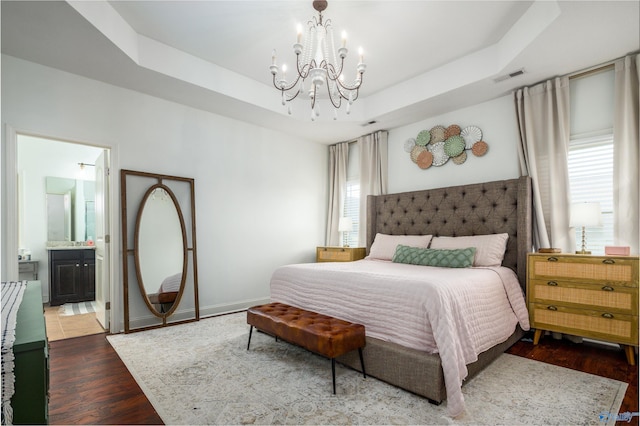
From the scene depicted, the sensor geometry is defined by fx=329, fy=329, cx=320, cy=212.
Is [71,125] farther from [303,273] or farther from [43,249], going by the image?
[43,249]

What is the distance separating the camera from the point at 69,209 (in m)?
5.40

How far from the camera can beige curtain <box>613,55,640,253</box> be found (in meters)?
Answer: 2.70

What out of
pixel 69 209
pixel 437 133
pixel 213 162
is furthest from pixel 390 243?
pixel 69 209

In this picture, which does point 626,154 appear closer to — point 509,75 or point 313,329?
point 509,75

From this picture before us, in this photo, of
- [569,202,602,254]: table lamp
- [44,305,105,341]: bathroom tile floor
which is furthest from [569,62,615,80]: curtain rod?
[44,305,105,341]: bathroom tile floor

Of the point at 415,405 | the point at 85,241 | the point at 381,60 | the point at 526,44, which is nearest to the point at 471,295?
the point at 415,405

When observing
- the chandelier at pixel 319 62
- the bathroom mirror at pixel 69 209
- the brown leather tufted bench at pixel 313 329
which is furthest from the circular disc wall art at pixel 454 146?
the bathroom mirror at pixel 69 209

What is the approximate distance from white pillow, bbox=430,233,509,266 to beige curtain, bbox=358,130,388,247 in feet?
4.90

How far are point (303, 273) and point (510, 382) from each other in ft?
5.50

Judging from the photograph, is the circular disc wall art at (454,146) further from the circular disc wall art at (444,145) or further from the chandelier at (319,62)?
the chandelier at (319,62)

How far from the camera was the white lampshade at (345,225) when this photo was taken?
4.81 meters

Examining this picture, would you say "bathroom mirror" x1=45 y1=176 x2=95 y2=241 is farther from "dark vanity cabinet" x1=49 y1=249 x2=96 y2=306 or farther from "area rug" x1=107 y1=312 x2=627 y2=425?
"area rug" x1=107 y1=312 x2=627 y2=425

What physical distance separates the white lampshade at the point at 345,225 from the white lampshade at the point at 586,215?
104 inches

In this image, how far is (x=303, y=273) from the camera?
113 inches
